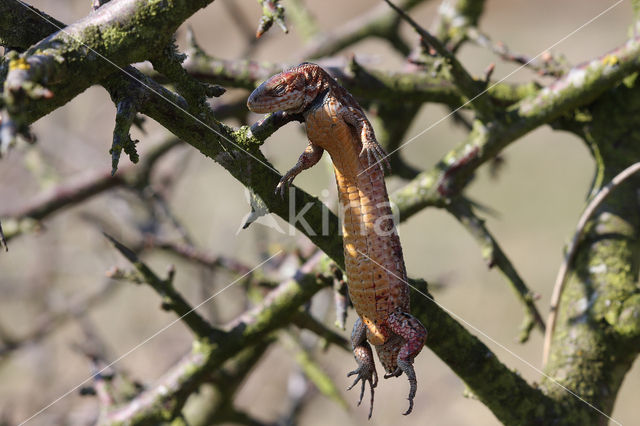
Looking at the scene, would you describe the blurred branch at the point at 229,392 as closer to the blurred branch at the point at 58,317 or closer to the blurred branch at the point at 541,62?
the blurred branch at the point at 58,317

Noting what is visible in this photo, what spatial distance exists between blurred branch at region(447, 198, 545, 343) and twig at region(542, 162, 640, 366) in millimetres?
77

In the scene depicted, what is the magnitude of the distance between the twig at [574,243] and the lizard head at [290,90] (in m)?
1.35

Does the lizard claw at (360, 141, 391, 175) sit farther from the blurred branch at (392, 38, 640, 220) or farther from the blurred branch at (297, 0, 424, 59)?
the blurred branch at (297, 0, 424, 59)

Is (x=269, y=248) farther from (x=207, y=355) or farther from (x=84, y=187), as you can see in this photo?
(x=207, y=355)

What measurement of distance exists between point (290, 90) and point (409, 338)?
2.23 feet

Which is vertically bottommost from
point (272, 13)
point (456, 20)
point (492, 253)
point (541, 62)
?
point (492, 253)

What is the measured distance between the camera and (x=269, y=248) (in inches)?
148

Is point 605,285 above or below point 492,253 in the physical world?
below

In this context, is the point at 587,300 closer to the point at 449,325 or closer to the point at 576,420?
the point at 576,420

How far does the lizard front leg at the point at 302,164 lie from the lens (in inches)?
58.6

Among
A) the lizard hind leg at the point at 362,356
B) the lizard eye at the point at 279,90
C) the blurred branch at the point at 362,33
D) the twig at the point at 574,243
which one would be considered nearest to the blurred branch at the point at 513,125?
the twig at the point at 574,243

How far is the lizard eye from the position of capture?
58.6 inches

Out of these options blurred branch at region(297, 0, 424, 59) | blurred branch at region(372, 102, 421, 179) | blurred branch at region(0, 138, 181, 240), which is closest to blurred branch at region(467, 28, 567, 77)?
blurred branch at region(372, 102, 421, 179)

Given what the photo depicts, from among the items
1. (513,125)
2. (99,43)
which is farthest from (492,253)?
(99,43)
